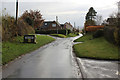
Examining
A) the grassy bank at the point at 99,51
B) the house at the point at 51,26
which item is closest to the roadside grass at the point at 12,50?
the grassy bank at the point at 99,51

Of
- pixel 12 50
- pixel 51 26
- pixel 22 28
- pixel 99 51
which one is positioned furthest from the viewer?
pixel 51 26

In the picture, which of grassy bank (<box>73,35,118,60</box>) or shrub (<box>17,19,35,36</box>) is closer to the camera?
grassy bank (<box>73,35,118,60</box>)

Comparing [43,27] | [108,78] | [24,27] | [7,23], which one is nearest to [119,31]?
[108,78]

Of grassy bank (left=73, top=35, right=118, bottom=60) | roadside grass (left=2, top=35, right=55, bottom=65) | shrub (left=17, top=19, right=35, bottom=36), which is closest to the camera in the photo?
roadside grass (left=2, top=35, right=55, bottom=65)

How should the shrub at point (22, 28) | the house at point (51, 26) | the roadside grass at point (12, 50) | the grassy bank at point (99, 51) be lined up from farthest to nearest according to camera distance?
the house at point (51, 26) < the shrub at point (22, 28) < the grassy bank at point (99, 51) < the roadside grass at point (12, 50)

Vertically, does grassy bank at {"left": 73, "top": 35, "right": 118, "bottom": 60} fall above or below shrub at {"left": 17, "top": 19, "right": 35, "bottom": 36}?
below

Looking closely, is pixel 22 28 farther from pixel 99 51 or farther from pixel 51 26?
pixel 51 26

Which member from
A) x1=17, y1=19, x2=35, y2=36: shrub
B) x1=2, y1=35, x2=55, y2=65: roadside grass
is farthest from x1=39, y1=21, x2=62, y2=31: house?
x1=2, y1=35, x2=55, y2=65: roadside grass

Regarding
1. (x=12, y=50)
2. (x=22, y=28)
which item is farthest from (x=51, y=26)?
(x=12, y=50)

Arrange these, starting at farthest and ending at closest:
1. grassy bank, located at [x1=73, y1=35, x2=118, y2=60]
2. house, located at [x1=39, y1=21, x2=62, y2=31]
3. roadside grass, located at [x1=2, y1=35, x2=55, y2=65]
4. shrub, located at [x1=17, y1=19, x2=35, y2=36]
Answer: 1. house, located at [x1=39, y1=21, x2=62, y2=31]
2. shrub, located at [x1=17, y1=19, x2=35, y2=36]
3. grassy bank, located at [x1=73, y1=35, x2=118, y2=60]
4. roadside grass, located at [x1=2, y1=35, x2=55, y2=65]

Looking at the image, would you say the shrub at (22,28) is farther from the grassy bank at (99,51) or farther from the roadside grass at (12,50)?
the grassy bank at (99,51)

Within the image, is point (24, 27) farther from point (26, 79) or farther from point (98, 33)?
point (26, 79)

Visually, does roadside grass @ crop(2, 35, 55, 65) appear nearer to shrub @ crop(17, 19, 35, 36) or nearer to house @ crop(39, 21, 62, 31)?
shrub @ crop(17, 19, 35, 36)

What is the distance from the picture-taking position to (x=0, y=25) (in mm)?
10836
